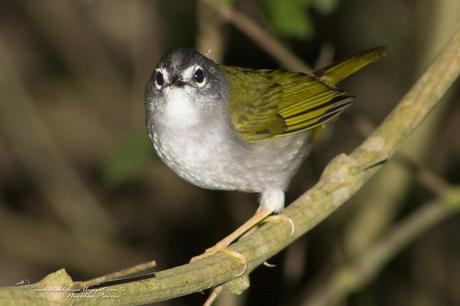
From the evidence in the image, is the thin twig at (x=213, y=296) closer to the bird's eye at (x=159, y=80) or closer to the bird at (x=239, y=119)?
the bird at (x=239, y=119)

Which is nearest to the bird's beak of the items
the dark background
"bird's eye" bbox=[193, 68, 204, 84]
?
"bird's eye" bbox=[193, 68, 204, 84]

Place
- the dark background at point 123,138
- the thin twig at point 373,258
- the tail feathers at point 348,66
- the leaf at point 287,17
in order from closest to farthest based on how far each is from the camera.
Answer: the leaf at point 287,17 → the tail feathers at point 348,66 → the thin twig at point 373,258 → the dark background at point 123,138

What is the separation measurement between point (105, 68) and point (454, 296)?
13.5 ft

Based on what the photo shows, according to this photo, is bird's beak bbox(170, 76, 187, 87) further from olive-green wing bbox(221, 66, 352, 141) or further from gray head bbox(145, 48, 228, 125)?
olive-green wing bbox(221, 66, 352, 141)

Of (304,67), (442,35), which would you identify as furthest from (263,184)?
(442,35)

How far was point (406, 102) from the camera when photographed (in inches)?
170

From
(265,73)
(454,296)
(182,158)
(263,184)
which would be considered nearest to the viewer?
(182,158)

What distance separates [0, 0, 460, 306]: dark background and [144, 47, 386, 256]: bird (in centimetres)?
219

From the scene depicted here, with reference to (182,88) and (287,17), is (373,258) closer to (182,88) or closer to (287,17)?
(287,17)

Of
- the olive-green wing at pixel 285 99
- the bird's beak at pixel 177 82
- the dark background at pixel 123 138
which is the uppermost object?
the dark background at pixel 123 138

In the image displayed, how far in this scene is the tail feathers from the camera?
506 centimetres

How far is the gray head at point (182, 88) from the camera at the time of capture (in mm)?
4254

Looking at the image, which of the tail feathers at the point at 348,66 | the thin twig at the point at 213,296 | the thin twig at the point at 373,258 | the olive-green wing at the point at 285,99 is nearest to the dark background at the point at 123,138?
the thin twig at the point at 373,258

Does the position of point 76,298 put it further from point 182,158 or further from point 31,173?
point 31,173
